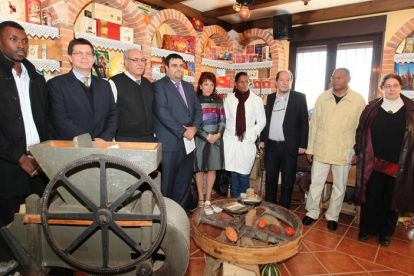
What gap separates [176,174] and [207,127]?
70cm

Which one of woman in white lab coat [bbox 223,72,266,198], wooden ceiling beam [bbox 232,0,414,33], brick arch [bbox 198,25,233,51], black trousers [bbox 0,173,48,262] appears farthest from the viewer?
brick arch [bbox 198,25,233,51]

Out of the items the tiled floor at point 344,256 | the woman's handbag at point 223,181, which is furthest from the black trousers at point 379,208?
the woman's handbag at point 223,181

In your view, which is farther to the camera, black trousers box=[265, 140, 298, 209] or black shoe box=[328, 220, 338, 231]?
black trousers box=[265, 140, 298, 209]

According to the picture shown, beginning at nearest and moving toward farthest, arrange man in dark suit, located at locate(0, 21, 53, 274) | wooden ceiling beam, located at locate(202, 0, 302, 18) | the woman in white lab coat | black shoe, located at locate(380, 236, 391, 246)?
man in dark suit, located at locate(0, 21, 53, 274), black shoe, located at locate(380, 236, 391, 246), the woman in white lab coat, wooden ceiling beam, located at locate(202, 0, 302, 18)

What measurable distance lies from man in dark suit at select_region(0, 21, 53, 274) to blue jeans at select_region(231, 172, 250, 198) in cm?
217

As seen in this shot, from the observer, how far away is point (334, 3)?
14.9 feet

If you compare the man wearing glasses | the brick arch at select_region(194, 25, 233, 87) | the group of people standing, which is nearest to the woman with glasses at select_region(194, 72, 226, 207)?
the group of people standing

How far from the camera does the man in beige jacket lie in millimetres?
2969

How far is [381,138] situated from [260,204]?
1330 millimetres

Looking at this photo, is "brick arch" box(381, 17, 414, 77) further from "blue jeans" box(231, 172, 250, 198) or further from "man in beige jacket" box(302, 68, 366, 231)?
"blue jeans" box(231, 172, 250, 198)

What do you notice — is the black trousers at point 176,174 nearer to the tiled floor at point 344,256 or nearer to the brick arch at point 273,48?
the tiled floor at point 344,256

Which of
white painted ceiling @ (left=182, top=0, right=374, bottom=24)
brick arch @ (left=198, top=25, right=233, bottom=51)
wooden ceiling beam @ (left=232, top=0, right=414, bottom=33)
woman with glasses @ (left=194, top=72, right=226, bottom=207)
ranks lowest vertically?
woman with glasses @ (left=194, top=72, right=226, bottom=207)

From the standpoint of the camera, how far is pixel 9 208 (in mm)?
1983

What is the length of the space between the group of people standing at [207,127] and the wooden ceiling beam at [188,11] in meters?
1.74
